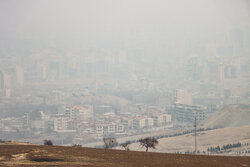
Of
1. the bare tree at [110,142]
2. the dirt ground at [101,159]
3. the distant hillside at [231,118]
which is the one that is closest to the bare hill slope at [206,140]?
the distant hillside at [231,118]

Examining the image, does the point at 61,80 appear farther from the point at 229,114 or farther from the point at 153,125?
the point at 229,114

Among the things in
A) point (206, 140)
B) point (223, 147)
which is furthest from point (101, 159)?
point (206, 140)

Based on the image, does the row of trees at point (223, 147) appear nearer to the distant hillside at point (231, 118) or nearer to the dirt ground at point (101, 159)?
the distant hillside at point (231, 118)

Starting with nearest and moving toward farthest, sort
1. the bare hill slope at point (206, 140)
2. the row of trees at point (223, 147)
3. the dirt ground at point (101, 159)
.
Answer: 1. the dirt ground at point (101, 159)
2. the row of trees at point (223, 147)
3. the bare hill slope at point (206, 140)

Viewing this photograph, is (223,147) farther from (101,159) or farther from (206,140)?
(101,159)

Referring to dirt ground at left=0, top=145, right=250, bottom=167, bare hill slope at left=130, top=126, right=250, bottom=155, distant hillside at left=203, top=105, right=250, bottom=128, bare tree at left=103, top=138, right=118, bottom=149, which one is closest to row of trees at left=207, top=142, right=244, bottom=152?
bare hill slope at left=130, top=126, right=250, bottom=155

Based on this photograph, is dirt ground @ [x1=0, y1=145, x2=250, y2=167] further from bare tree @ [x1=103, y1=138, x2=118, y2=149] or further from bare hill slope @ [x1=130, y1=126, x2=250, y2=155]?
bare hill slope @ [x1=130, y1=126, x2=250, y2=155]
